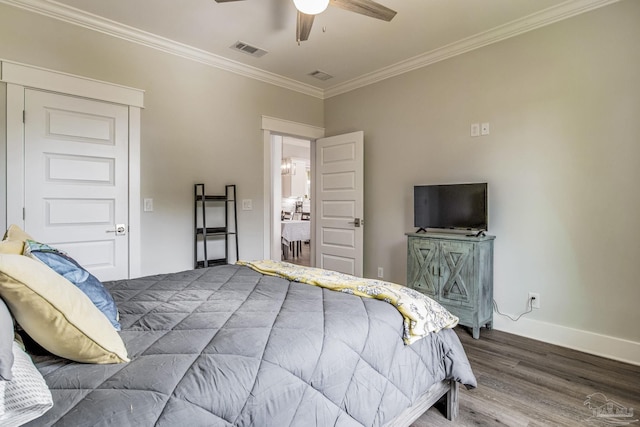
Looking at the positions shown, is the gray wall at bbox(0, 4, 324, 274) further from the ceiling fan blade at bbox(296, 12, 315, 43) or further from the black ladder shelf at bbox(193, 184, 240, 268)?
the ceiling fan blade at bbox(296, 12, 315, 43)

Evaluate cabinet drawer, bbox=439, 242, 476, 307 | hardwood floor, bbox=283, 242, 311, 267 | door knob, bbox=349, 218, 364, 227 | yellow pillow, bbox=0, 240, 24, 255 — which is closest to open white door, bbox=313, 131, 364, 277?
door knob, bbox=349, 218, 364, 227

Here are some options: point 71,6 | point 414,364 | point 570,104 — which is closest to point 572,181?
point 570,104

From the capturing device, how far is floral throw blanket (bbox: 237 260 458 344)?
5.21 feet

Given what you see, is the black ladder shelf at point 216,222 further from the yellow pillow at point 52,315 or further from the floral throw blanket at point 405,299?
the yellow pillow at point 52,315

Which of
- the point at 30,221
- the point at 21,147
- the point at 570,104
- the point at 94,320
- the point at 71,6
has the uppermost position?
the point at 71,6

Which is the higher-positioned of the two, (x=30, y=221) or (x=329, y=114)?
(x=329, y=114)

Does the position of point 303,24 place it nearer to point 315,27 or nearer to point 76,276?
point 315,27

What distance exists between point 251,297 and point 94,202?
215cm

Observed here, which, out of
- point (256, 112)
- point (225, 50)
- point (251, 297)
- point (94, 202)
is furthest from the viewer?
point (256, 112)

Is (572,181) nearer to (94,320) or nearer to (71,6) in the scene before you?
(94,320)

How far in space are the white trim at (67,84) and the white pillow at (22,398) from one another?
9.19 ft

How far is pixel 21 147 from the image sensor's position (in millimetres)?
2666

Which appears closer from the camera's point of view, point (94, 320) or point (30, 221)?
point (94, 320)

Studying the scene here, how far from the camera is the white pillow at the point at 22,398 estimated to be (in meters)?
0.73
